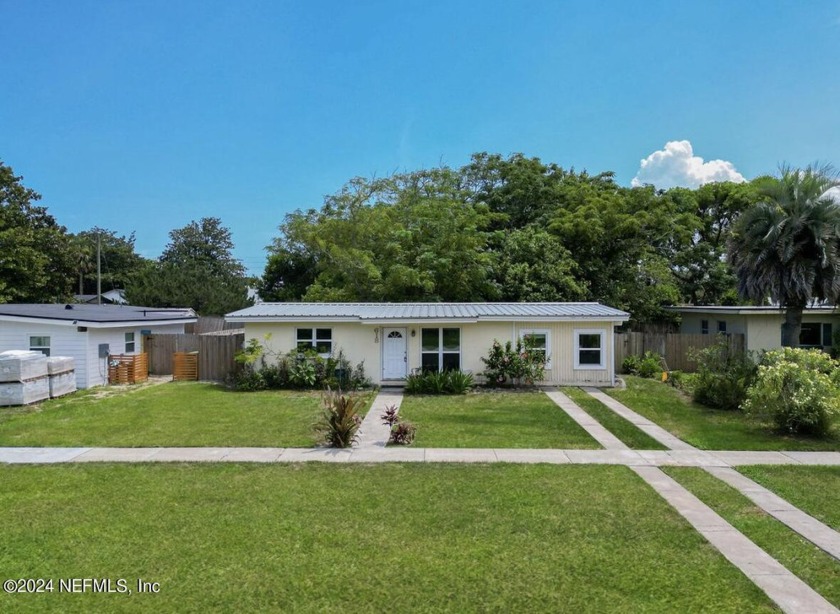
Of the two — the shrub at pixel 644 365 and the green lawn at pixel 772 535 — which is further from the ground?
the shrub at pixel 644 365

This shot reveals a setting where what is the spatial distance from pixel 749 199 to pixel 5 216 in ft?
140

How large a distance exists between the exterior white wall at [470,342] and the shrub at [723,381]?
3.12 metres

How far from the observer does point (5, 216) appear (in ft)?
97.9

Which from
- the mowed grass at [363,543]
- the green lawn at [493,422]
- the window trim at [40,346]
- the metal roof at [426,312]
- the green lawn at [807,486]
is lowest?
the green lawn at [807,486]

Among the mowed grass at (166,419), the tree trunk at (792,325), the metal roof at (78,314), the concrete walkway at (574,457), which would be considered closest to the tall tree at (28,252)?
the metal roof at (78,314)

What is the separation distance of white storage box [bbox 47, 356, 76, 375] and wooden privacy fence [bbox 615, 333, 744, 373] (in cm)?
1947

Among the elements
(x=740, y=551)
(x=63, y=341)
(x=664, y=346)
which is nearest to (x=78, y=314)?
(x=63, y=341)

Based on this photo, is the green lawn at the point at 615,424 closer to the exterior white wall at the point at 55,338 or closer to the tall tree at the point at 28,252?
the exterior white wall at the point at 55,338

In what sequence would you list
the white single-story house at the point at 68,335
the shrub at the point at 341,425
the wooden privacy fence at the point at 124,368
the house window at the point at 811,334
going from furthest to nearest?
the house window at the point at 811,334 → the wooden privacy fence at the point at 124,368 → the white single-story house at the point at 68,335 → the shrub at the point at 341,425

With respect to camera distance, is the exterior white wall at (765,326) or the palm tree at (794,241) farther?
the exterior white wall at (765,326)

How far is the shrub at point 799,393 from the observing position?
10.5 metres

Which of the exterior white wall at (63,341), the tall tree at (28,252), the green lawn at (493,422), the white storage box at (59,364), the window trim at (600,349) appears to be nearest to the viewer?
the green lawn at (493,422)

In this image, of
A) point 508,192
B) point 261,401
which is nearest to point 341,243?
point 508,192

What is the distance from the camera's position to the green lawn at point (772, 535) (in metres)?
4.92
